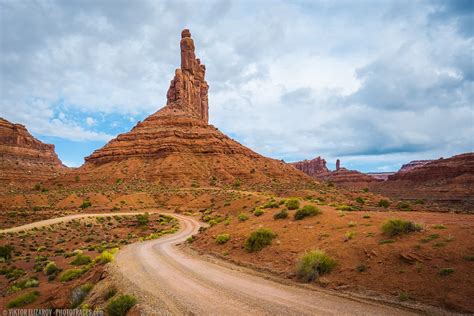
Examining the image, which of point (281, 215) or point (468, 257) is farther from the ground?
point (281, 215)

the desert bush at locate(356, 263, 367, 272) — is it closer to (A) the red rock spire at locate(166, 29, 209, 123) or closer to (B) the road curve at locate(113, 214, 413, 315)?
(B) the road curve at locate(113, 214, 413, 315)

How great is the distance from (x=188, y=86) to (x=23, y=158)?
80452mm

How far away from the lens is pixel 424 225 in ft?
45.2

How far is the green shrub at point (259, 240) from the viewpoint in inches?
705

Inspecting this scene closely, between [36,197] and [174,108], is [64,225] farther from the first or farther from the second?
[174,108]

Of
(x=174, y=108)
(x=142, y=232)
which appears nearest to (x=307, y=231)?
(x=142, y=232)

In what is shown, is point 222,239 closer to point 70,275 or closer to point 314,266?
point 314,266

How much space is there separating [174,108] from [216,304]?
11010 cm

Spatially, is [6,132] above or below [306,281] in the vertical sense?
above

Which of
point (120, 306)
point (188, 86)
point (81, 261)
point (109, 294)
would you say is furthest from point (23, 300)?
point (188, 86)

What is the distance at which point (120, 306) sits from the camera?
10062mm

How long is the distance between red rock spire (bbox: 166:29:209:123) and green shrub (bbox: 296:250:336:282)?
107792 millimetres

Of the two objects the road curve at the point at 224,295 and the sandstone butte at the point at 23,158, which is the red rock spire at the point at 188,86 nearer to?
the sandstone butte at the point at 23,158

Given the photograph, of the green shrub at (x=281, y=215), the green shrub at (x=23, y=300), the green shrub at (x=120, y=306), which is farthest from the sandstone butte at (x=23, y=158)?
the green shrub at (x=120, y=306)
